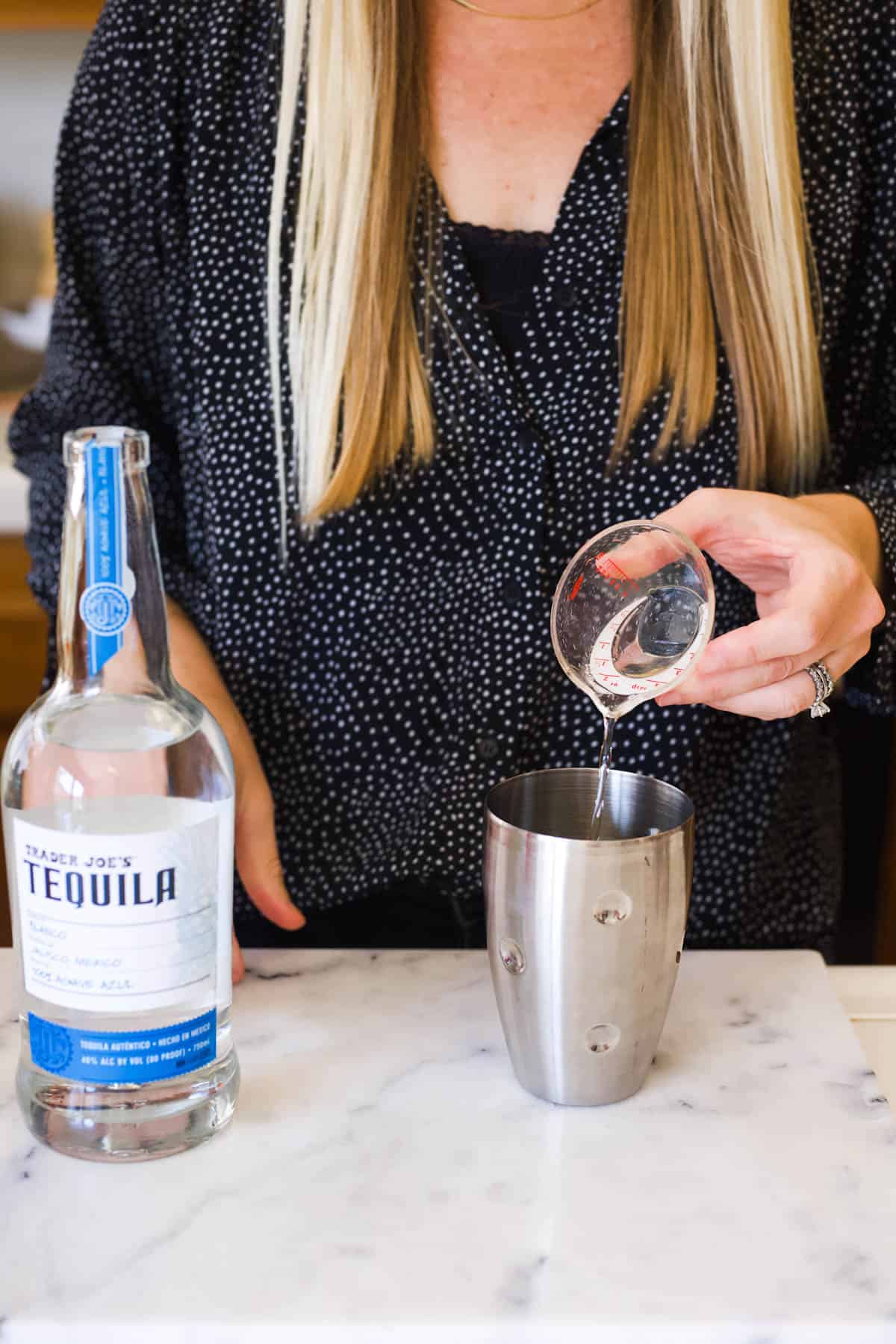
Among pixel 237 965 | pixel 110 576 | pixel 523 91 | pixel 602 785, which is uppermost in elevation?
pixel 523 91

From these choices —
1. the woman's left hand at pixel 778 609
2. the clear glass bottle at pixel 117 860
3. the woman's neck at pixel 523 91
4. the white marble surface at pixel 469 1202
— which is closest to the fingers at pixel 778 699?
the woman's left hand at pixel 778 609

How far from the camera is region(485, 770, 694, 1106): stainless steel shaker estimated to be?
24.6 inches

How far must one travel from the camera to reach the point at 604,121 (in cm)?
→ 98

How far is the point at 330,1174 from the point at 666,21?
0.81 m

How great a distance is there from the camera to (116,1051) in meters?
0.58

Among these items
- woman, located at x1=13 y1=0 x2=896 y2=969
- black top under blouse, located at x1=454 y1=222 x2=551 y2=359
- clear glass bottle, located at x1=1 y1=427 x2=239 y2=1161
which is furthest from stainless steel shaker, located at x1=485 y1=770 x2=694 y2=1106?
black top under blouse, located at x1=454 y1=222 x2=551 y2=359

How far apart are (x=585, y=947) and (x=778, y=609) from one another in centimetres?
24

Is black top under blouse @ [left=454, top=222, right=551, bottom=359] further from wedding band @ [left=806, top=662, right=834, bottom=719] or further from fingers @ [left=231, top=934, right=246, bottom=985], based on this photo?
fingers @ [left=231, top=934, right=246, bottom=985]

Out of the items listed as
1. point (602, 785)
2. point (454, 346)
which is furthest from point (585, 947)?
point (454, 346)

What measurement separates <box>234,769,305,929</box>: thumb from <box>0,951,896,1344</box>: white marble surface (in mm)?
105

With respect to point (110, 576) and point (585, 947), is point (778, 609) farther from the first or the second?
point (110, 576)

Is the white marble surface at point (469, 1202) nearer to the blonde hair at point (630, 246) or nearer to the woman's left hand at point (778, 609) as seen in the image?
the woman's left hand at point (778, 609)

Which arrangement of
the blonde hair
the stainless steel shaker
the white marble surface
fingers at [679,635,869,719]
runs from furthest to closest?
the blonde hair < fingers at [679,635,869,719] < the stainless steel shaker < the white marble surface

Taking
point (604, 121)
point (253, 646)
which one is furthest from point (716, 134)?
point (253, 646)
